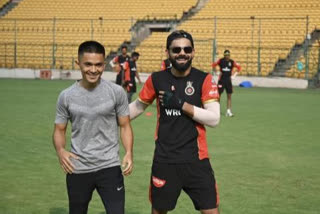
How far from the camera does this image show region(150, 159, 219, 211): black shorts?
16.0ft

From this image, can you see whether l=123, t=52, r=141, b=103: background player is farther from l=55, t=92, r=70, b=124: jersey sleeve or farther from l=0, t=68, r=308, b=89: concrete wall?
l=55, t=92, r=70, b=124: jersey sleeve

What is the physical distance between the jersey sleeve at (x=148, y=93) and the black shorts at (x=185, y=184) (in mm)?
606

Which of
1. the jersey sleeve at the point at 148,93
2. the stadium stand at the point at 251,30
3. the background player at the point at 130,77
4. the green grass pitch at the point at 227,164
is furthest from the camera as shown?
the stadium stand at the point at 251,30

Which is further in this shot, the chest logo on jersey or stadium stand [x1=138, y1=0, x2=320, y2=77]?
stadium stand [x1=138, y1=0, x2=320, y2=77]

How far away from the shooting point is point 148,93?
17.2ft

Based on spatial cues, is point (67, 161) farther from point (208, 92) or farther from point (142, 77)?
point (142, 77)

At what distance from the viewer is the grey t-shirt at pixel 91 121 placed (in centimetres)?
485

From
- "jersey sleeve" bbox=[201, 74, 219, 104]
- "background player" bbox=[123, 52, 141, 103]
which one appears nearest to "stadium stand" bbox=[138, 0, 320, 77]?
"background player" bbox=[123, 52, 141, 103]

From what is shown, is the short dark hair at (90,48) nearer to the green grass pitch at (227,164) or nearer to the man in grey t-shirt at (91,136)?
the man in grey t-shirt at (91,136)

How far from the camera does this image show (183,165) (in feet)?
A: 16.2

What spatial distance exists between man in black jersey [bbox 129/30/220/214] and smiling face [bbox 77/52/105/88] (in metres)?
0.57

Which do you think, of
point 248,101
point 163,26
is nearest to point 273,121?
point 248,101

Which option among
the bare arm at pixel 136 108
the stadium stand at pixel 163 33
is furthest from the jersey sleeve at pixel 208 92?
the stadium stand at pixel 163 33

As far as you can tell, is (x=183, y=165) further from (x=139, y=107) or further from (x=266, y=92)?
(x=266, y=92)
